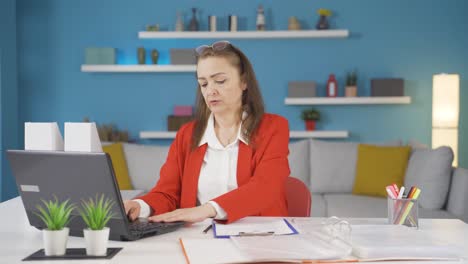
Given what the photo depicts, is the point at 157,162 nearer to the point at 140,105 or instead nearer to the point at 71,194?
the point at 140,105

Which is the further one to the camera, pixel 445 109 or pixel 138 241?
pixel 445 109

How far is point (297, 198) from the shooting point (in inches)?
93.0

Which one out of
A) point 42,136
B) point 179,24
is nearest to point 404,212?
point 42,136

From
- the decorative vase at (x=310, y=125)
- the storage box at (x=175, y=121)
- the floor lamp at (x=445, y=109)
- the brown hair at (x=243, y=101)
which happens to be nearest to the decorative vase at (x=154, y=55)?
the storage box at (x=175, y=121)

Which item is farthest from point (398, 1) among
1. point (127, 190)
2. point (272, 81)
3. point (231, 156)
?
point (231, 156)

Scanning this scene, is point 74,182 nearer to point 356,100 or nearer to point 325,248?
point 325,248

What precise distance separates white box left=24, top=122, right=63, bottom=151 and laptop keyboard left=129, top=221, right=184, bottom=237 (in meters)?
0.30

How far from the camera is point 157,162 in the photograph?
16.9 feet

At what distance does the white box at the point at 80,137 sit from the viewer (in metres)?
1.65

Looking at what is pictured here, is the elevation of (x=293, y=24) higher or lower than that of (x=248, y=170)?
higher

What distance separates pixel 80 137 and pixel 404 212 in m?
0.91

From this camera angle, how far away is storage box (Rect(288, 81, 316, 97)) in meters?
5.98

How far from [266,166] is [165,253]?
2.39ft

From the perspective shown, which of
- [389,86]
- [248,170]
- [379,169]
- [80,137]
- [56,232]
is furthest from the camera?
[389,86]
